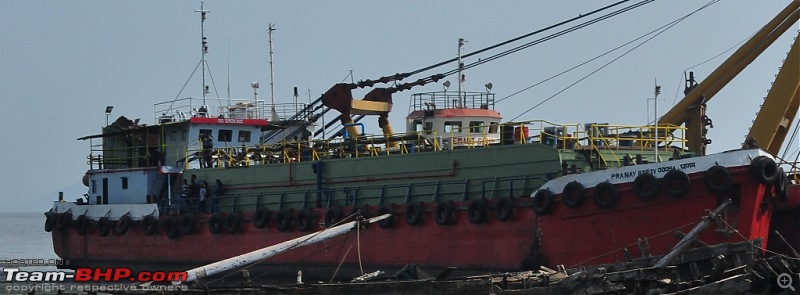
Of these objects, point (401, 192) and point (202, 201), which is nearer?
point (401, 192)

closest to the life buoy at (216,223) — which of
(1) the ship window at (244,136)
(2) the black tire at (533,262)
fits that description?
(1) the ship window at (244,136)

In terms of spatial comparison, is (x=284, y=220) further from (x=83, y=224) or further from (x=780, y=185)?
(x=780, y=185)

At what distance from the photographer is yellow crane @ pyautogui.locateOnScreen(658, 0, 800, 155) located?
31188 millimetres

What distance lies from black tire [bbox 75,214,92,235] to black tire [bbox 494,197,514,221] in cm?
1811

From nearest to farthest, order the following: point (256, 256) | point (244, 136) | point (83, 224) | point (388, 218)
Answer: point (256, 256), point (388, 218), point (244, 136), point (83, 224)

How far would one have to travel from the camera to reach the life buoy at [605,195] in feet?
81.5

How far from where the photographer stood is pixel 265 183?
113 feet

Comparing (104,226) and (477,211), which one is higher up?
(477,211)

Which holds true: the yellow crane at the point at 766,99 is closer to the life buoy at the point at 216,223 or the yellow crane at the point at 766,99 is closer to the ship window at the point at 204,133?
the life buoy at the point at 216,223

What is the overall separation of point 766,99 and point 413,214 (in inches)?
418

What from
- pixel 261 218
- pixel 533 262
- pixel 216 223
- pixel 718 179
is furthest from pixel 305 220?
pixel 718 179

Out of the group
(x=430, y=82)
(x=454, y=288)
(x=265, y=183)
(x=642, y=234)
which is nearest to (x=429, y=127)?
(x=430, y=82)

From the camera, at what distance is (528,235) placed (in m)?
26.4

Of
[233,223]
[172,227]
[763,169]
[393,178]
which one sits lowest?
[172,227]
